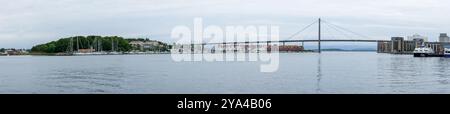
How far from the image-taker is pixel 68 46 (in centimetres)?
10106

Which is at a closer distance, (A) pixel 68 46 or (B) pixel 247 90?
(B) pixel 247 90

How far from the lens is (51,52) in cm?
10038

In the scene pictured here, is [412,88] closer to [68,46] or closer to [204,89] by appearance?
[204,89]

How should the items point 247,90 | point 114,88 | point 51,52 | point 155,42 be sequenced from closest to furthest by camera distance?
point 247,90, point 114,88, point 51,52, point 155,42

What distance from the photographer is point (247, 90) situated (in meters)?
14.5
